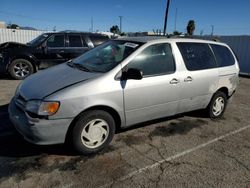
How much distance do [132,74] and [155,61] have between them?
0.64 meters

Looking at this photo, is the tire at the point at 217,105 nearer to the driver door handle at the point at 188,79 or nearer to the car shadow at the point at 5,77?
the driver door handle at the point at 188,79

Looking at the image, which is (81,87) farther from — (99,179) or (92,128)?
(99,179)

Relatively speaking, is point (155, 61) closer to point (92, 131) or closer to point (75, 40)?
point (92, 131)

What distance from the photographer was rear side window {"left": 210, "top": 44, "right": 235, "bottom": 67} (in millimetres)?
4789

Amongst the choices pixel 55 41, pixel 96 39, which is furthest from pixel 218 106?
pixel 55 41

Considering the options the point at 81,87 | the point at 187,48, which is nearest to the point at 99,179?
the point at 81,87

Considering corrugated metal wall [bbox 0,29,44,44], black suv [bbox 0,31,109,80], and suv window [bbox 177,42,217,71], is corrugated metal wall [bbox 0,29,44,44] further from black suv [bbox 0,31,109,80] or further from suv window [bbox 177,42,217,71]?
suv window [bbox 177,42,217,71]

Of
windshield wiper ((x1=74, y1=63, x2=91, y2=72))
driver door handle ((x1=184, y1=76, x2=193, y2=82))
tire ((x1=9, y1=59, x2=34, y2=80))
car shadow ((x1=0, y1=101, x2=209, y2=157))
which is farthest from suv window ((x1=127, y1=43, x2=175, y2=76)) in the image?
tire ((x1=9, y1=59, x2=34, y2=80))

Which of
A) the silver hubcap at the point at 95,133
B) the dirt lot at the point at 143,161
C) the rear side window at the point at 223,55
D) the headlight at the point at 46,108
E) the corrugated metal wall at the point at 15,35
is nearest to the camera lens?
the dirt lot at the point at 143,161

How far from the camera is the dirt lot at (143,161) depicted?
2.80 m

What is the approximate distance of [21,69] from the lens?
8.40m

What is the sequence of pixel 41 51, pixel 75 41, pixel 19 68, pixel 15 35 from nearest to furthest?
pixel 19 68
pixel 41 51
pixel 75 41
pixel 15 35

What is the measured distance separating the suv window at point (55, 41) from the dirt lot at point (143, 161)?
475 centimetres

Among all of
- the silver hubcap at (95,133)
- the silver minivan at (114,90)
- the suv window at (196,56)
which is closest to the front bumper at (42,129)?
the silver minivan at (114,90)
